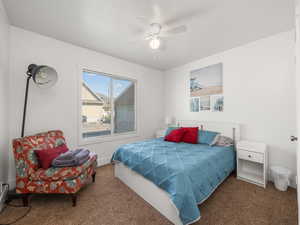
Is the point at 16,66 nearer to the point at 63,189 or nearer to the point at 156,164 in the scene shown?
the point at 63,189

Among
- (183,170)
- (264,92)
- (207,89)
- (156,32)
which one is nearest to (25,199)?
(183,170)

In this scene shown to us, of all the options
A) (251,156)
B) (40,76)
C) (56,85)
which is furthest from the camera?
(56,85)

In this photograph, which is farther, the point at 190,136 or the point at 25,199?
the point at 190,136

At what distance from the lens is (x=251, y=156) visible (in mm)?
2236

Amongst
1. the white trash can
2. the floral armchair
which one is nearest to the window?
the floral armchair

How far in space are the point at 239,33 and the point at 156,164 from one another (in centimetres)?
261

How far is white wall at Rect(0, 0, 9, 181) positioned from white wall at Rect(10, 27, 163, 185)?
14 centimetres

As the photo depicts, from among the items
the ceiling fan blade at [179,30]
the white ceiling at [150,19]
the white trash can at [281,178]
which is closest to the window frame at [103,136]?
the white ceiling at [150,19]

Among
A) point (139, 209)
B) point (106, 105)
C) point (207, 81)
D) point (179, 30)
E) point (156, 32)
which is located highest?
point (156, 32)

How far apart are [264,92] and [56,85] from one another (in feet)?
12.9

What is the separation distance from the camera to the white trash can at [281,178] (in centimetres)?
203

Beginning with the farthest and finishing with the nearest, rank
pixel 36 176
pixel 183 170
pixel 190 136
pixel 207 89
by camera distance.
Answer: pixel 207 89
pixel 190 136
pixel 36 176
pixel 183 170

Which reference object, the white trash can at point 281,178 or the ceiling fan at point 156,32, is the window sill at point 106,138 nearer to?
the ceiling fan at point 156,32

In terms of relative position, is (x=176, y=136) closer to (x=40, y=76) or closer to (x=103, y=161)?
(x=103, y=161)
